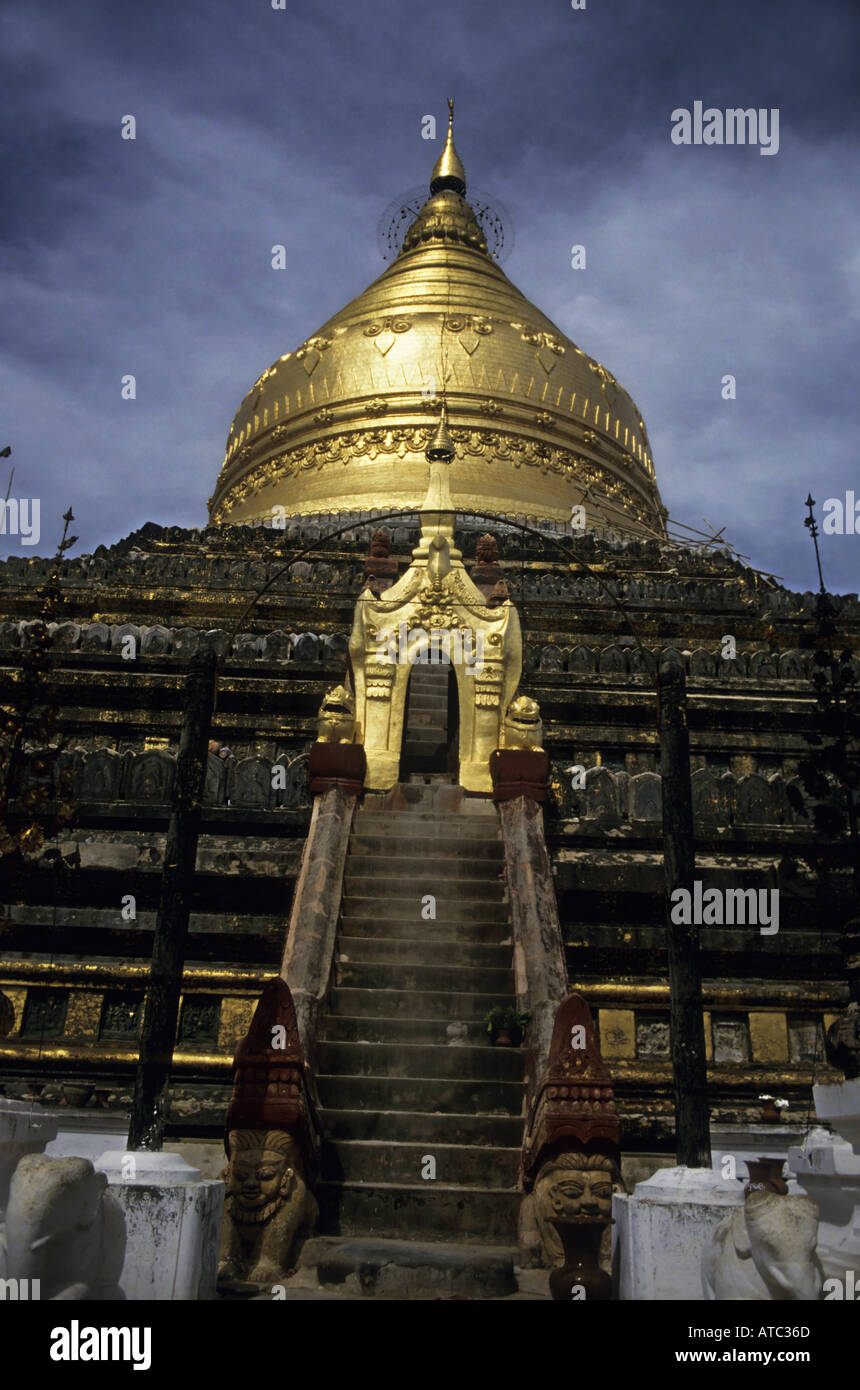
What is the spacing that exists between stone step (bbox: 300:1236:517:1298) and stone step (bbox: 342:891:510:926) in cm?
372

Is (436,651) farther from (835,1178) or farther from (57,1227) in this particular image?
(57,1227)

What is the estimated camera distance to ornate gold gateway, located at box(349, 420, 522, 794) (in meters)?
12.9

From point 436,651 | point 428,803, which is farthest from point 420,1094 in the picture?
point 436,651

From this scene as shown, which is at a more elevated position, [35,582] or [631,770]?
[35,582]

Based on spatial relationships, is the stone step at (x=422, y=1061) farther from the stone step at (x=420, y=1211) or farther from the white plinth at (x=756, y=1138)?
the white plinth at (x=756, y=1138)

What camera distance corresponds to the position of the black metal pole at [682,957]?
608 cm

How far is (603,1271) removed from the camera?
6.75 metres

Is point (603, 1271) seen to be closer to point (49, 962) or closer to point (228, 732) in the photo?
point (49, 962)

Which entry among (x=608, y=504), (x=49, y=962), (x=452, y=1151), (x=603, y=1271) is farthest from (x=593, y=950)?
(x=608, y=504)

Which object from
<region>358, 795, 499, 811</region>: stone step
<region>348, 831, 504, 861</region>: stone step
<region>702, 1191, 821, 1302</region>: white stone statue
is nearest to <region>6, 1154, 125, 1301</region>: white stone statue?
<region>702, 1191, 821, 1302</region>: white stone statue

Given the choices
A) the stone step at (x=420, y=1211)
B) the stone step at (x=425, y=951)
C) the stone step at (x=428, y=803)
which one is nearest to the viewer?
the stone step at (x=420, y=1211)

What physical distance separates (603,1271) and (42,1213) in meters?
3.53

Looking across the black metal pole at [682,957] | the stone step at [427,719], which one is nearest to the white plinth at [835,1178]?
the black metal pole at [682,957]

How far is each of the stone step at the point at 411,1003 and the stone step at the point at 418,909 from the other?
102 cm
